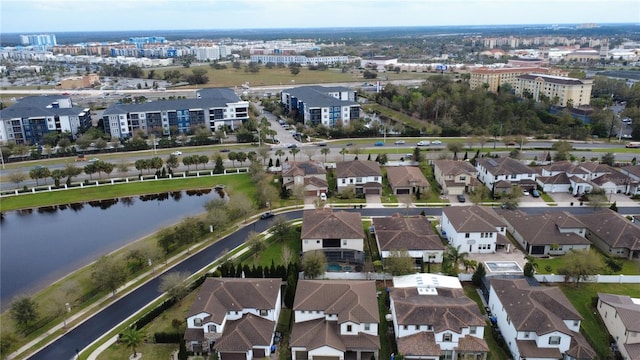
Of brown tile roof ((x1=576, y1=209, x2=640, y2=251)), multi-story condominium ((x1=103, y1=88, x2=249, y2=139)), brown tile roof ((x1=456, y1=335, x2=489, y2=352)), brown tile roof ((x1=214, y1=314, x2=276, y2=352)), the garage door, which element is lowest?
the garage door

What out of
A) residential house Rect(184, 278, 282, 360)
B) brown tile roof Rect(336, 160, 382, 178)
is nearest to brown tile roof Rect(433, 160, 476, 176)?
brown tile roof Rect(336, 160, 382, 178)

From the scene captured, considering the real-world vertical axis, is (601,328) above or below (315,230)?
below

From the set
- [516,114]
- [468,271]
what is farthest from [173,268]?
[516,114]

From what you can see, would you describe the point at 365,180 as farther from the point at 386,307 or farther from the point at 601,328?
the point at 601,328

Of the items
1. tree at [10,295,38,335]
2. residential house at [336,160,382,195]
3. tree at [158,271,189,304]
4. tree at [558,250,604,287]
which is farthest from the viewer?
residential house at [336,160,382,195]

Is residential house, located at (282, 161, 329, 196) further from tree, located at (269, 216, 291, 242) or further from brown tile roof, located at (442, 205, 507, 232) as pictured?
brown tile roof, located at (442, 205, 507, 232)

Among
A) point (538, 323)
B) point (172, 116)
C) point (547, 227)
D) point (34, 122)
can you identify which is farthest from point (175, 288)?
point (34, 122)
